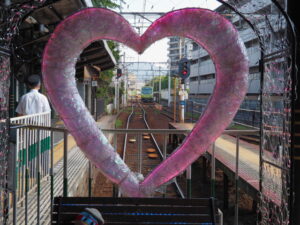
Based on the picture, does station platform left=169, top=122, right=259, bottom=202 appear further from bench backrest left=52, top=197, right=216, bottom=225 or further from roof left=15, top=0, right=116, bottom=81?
roof left=15, top=0, right=116, bottom=81

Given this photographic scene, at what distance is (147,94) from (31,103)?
141 ft

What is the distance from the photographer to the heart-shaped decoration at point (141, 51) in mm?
2547

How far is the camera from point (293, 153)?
2.53 metres

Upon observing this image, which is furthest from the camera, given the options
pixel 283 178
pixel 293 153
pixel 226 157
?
pixel 226 157

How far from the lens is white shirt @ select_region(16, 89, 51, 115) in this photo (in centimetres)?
480

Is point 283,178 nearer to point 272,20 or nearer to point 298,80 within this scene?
point 298,80

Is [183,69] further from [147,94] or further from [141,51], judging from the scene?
[147,94]

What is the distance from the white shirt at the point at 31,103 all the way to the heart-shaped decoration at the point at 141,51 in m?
2.34

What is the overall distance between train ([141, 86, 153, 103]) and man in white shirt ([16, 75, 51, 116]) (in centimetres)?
4227

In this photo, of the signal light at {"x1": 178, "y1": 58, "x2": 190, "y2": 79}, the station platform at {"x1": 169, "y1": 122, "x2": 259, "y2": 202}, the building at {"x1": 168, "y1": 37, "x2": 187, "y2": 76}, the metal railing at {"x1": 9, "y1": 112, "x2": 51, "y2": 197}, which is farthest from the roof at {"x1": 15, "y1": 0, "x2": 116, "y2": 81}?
the signal light at {"x1": 178, "y1": 58, "x2": 190, "y2": 79}

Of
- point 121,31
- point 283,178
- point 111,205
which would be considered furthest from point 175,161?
point 121,31

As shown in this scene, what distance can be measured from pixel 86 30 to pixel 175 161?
134cm

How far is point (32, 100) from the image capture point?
489 centimetres

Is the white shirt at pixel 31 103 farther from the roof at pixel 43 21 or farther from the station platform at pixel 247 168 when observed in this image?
the station platform at pixel 247 168
